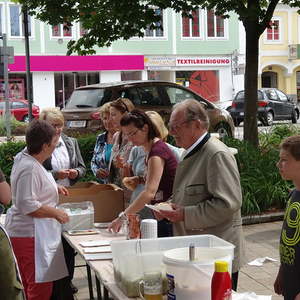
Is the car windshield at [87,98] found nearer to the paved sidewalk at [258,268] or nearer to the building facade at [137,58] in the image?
the paved sidewalk at [258,268]

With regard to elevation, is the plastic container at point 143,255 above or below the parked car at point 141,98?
below

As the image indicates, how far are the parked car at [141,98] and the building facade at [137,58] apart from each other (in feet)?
68.6

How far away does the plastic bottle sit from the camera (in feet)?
8.02

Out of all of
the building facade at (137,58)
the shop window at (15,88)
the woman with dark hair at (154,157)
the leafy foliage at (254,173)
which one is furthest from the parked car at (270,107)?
the woman with dark hair at (154,157)

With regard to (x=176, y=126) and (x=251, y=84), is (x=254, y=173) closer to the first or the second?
(x=251, y=84)

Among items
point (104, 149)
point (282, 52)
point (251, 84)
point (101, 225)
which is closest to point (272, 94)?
point (282, 52)

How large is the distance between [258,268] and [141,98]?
9.00 m

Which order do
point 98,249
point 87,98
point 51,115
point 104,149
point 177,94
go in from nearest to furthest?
point 98,249
point 51,115
point 104,149
point 87,98
point 177,94

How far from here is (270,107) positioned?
89.7 feet

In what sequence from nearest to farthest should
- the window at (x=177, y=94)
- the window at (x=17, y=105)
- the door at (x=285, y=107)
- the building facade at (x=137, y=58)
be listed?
the window at (x=177, y=94), the door at (x=285, y=107), the window at (x=17, y=105), the building facade at (x=137, y=58)

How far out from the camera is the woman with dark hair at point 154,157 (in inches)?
171

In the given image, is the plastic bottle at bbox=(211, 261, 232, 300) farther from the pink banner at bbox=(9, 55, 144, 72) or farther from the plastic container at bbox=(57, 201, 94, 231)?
the pink banner at bbox=(9, 55, 144, 72)

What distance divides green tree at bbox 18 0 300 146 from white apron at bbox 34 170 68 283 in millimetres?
6392

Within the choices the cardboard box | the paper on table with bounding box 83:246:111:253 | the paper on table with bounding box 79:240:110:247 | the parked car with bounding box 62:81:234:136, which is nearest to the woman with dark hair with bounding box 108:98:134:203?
the cardboard box
